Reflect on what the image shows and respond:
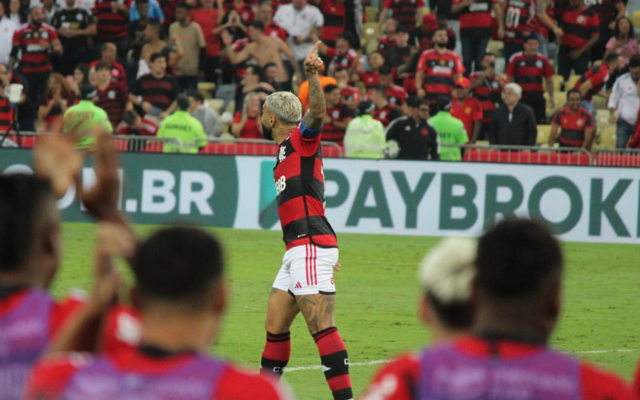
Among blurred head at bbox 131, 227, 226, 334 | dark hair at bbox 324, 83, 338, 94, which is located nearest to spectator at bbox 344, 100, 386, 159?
dark hair at bbox 324, 83, 338, 94

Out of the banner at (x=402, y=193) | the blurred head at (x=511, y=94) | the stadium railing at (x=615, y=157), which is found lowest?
the banner at (x=402, y=193)

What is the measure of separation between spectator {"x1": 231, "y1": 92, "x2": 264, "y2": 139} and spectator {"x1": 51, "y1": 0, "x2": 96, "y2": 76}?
4.93 meters

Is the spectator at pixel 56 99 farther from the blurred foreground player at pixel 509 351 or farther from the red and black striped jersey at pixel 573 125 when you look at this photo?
the blurred foreground player at pixel 509 351

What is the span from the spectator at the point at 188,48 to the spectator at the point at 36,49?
2.44 metres

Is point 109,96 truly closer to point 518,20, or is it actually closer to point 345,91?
point 345,91

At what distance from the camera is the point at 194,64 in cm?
2220

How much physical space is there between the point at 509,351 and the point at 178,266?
0.90m

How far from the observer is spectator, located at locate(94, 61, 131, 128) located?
20.0 meters

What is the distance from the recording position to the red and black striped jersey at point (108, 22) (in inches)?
893

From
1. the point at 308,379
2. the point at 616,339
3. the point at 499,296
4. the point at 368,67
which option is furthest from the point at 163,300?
the point at 368,67

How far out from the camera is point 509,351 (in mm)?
2820

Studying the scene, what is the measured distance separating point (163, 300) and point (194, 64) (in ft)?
64.9

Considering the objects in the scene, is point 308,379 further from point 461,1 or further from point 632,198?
point 461,1

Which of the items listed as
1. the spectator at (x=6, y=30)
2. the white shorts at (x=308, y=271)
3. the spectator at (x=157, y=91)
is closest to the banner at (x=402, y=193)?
the spectator at (x=157, y=91)
